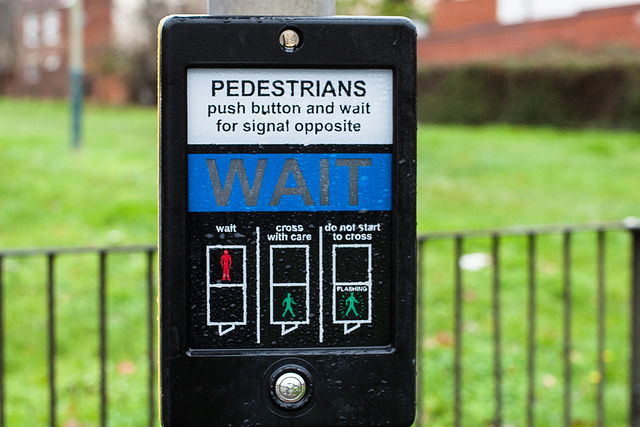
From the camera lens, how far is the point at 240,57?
985mm

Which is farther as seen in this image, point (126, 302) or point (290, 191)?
point (126, 302)

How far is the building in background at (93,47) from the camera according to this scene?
2433 centimetres

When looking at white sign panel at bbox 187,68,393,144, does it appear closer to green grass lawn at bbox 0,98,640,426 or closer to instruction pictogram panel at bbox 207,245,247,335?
instruction pictogram panel at bbox 207,245,247,335

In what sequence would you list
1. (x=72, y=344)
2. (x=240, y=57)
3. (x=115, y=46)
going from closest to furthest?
(x=240, y=57)
(x=72, y=344)
(x=115, y=46)

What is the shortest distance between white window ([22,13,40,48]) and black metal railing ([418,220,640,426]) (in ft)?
126

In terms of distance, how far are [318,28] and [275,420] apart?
1.73ft

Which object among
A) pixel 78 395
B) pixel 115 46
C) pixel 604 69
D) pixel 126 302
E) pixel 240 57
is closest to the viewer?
pixel 240 57

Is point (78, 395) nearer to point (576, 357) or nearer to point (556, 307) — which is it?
point (576, 357)

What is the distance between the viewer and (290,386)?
39.3 inches

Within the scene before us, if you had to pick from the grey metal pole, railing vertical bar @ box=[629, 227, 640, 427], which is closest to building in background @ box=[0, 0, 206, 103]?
railing vertical bar @ box=[629, 227, 640, 427]

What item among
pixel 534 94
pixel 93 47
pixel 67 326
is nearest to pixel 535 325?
pixel 67 326

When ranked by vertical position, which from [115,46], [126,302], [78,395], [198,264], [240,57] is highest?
[115,46]

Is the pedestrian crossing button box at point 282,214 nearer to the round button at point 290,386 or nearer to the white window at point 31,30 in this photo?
the round button at point 290,386

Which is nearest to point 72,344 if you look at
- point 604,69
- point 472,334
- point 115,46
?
point 472,334
